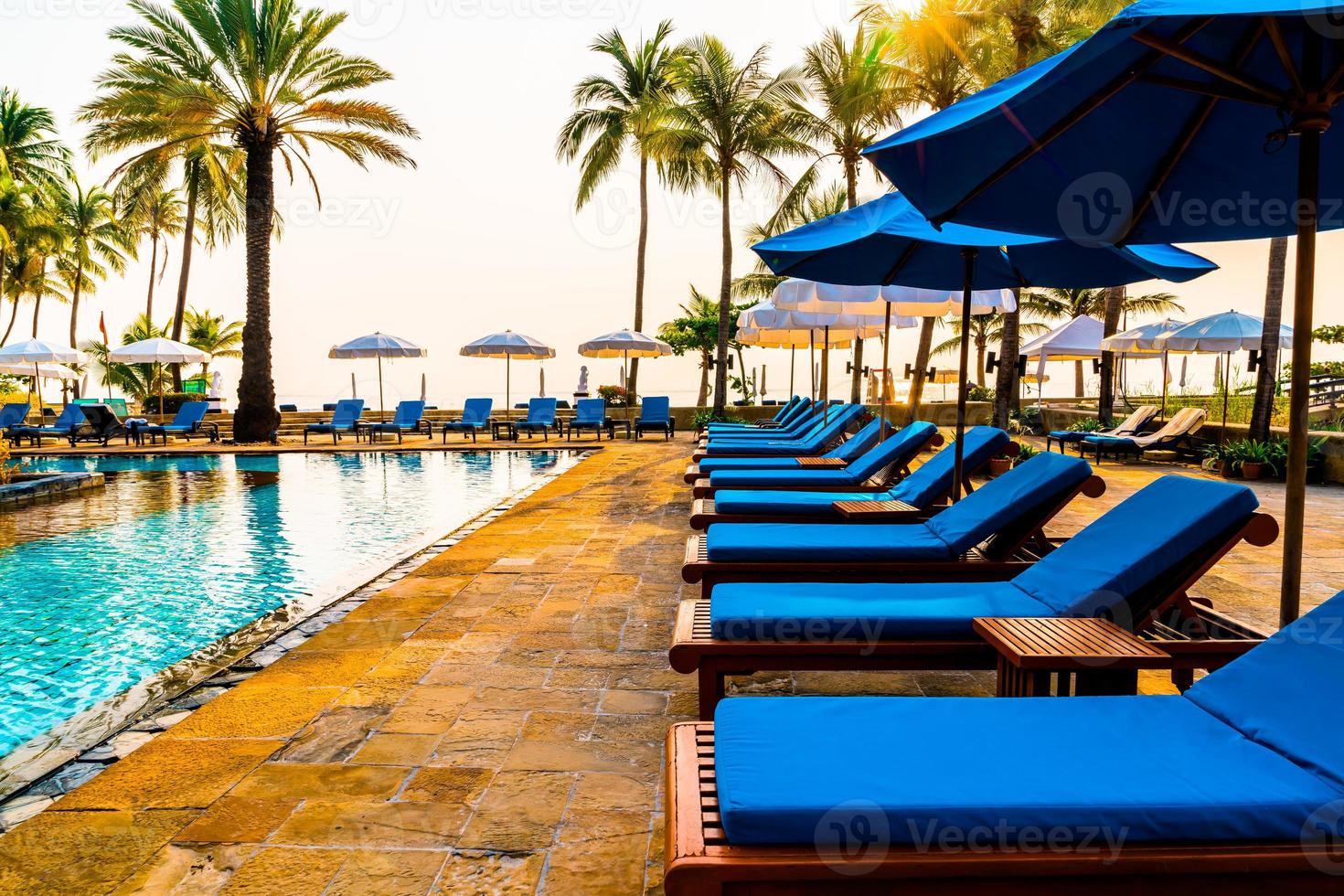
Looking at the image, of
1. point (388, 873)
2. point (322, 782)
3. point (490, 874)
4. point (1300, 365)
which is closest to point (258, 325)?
point (322, 782)

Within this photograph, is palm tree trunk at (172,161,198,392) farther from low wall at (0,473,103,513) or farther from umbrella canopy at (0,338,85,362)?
low wall at (0,473,103,513)

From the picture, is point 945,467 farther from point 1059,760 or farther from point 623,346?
point 623,346

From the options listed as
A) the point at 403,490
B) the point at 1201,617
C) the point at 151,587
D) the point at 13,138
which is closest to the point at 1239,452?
the point at 1201,617

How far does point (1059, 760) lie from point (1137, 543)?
1347 millimetres

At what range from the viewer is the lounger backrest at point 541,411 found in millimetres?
19172

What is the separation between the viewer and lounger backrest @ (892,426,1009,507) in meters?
5.07

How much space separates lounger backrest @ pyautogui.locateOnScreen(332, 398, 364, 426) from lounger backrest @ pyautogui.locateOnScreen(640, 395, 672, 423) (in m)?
6.43

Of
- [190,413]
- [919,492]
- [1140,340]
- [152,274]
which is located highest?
[152,274]

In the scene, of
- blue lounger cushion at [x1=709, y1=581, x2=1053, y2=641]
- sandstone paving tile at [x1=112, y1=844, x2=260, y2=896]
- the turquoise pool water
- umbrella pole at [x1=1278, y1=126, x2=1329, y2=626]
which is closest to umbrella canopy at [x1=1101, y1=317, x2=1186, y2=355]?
the turquoise pool water

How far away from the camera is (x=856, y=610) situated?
2895 mm

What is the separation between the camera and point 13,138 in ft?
95.1

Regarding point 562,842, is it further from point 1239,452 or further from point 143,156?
point 143,156

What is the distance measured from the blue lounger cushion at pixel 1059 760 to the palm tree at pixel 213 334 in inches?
1346

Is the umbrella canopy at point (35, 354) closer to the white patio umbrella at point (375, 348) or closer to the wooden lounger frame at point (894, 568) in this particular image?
the white patio umbrella at point (375, 348)
